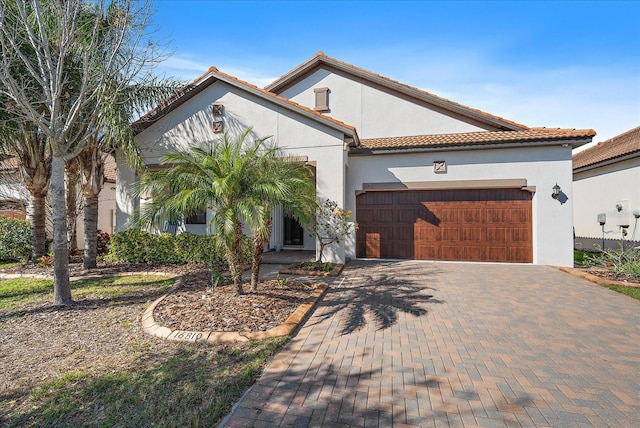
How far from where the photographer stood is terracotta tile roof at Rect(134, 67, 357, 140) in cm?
1151

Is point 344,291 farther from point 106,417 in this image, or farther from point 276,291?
point 106,417

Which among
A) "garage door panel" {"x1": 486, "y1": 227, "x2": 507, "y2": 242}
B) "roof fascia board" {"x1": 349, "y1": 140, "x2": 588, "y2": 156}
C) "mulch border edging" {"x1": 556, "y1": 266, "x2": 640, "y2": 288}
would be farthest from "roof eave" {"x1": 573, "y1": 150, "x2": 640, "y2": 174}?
"mulch border edging" {"x1": 556, "y1": 266, "x2": 640, "y2": 288}

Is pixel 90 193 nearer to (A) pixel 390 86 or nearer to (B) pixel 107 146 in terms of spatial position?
(B) pixel 107 146

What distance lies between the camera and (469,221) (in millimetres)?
12102

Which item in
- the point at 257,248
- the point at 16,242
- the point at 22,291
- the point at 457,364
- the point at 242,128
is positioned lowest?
the point at 457,364

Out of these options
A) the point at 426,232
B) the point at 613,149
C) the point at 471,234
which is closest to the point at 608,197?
the point at 613,149

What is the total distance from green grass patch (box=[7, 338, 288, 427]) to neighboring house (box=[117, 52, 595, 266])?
24.4 ft

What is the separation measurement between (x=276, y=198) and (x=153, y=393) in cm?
384

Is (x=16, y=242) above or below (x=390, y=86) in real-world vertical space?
below

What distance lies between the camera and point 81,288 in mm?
8055

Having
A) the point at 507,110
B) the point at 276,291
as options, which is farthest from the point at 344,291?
the point at 507,110

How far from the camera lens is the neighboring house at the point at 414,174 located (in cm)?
1137

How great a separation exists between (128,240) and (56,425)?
9351 mm

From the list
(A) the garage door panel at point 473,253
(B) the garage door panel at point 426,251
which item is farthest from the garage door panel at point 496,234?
(B) the garage door panel at point 426,251
